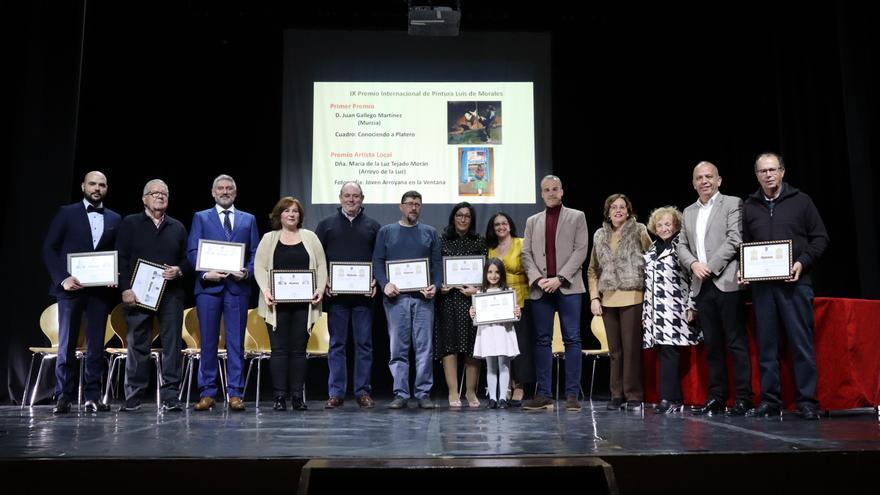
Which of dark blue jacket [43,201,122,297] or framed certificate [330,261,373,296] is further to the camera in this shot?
framed certificate [330,261,373,296]

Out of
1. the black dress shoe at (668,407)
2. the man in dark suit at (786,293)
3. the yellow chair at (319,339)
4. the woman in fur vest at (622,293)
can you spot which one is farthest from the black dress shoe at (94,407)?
the man in dark suit at (786,293)

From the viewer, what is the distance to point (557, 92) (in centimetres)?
780

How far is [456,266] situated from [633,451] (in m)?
2.99

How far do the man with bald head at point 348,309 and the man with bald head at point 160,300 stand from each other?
3.50ft

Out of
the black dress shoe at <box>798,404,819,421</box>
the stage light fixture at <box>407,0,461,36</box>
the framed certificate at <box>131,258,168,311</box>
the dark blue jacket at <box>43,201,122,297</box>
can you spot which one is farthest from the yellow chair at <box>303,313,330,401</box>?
the black dress shoe at <box>798,404,819,421</box>

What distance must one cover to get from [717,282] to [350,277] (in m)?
2.57

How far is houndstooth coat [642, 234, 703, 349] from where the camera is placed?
16.3 ft

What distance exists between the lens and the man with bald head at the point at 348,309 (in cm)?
551

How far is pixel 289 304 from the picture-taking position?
525 centimetres

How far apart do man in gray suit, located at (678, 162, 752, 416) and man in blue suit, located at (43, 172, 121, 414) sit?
13.6 feet

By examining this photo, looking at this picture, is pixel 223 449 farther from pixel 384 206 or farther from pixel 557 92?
pixel 557 92

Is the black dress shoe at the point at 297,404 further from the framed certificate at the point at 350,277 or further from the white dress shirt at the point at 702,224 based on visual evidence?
the white dress shirt at the point at 702,224

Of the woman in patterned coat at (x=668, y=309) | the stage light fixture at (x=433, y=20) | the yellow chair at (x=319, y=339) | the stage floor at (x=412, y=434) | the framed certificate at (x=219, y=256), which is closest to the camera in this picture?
the stage floor at (x=412, y=434)

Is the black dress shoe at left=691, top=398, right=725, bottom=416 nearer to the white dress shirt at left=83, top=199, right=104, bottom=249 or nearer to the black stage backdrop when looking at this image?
the black stage backdrop
